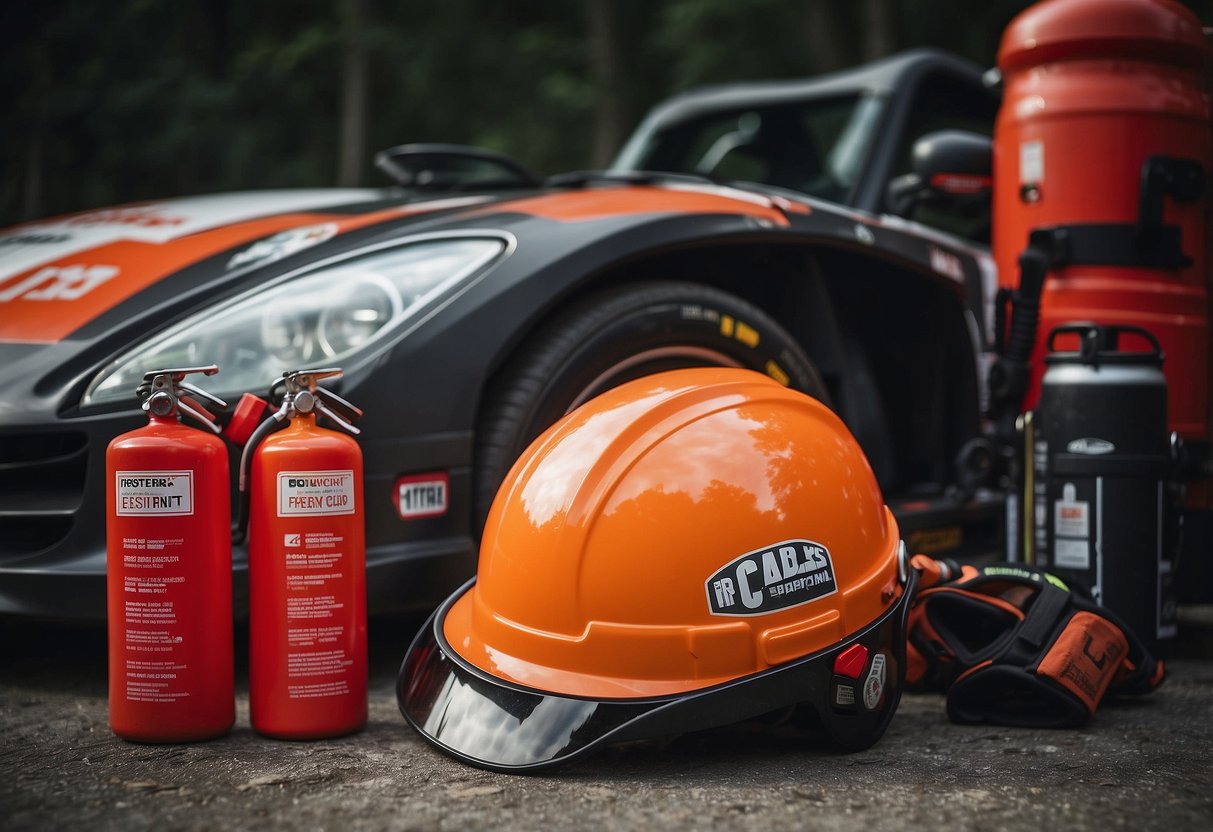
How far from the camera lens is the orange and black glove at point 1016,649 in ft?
7.47

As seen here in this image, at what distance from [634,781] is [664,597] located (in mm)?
291

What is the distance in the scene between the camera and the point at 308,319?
245cm

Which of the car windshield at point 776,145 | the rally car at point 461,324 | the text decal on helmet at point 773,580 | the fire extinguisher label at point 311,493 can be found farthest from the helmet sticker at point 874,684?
the car windshield at point 776,145

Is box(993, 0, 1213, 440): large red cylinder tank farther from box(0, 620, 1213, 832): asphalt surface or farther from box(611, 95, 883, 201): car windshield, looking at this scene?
box(0, 620, 1213, 832): asphalt surface

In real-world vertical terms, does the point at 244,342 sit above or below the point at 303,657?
above

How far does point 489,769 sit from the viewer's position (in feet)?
6.28

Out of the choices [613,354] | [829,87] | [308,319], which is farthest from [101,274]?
[829,87]

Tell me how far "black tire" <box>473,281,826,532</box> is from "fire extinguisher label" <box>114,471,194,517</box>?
677 mm

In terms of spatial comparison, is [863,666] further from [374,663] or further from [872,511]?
[374,663]

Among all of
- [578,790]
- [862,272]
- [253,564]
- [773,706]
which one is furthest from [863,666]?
[862,272]

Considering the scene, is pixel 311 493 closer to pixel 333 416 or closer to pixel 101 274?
pixel 333 416

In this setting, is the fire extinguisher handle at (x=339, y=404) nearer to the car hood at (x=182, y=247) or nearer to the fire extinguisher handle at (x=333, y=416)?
the fire extinguisher handle at (x=333, y=416)

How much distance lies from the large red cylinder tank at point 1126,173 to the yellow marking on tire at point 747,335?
3.22ft

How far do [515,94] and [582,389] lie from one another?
576 inches
